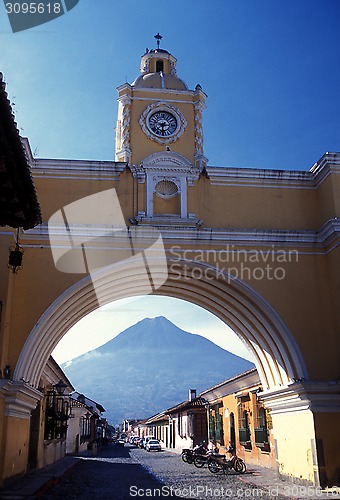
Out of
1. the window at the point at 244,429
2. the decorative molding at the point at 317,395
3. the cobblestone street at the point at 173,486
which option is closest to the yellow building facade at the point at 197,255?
the decorative molding at the point at 317,395

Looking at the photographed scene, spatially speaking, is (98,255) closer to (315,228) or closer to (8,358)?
(8,358)

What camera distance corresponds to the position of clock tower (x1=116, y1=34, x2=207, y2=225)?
39.4ft

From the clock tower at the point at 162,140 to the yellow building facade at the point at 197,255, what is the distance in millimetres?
29

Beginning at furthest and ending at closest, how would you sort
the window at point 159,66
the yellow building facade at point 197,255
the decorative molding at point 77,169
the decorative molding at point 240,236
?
the window at point 159,66
the decorative molding at point 77,169
the decorative molding at point 240,236
the yellow building facade at point 197,255

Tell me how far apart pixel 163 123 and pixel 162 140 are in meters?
0.53

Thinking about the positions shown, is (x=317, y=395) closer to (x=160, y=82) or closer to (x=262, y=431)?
(x=262, y=431)

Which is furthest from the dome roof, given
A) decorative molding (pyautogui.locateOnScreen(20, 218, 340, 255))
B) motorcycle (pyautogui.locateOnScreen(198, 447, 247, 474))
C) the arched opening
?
motorcycle (pyautogui.locateOnScreen(198, 447, 247, 474))

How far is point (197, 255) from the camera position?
11680 mm

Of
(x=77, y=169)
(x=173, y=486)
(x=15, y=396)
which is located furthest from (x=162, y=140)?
(x=173, y=486)

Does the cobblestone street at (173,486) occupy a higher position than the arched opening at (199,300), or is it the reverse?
the arched opening at (199,300)

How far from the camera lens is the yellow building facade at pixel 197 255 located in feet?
35.6

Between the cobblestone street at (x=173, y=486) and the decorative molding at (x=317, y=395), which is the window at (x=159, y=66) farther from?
the cobblestone street at (x=173, y=486)

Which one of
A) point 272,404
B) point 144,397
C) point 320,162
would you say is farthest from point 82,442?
point 144,397

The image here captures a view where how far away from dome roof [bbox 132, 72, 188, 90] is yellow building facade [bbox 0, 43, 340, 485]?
0.58 meters
